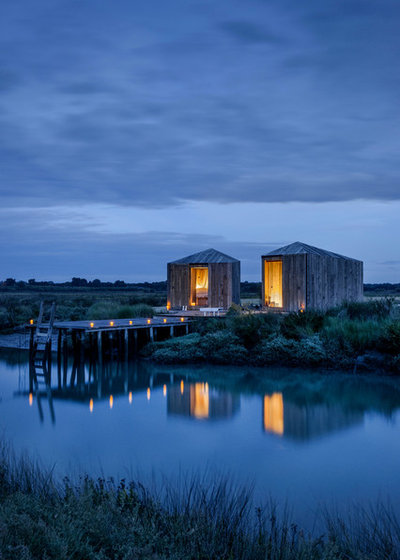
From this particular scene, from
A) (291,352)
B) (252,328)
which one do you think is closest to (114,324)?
(252,328)

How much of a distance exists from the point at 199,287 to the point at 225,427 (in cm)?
1331

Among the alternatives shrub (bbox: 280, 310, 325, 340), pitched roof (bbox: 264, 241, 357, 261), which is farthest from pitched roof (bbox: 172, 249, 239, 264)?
shrub (bbox: 280, 310, 325, 340)

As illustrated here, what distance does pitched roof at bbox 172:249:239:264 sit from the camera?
64.1ft

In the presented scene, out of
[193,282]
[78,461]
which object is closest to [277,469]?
[78,461]

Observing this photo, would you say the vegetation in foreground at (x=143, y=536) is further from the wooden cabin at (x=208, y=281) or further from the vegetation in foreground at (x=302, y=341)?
the wooden cabin at (x=208, y=281)

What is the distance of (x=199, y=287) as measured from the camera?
21.7 m

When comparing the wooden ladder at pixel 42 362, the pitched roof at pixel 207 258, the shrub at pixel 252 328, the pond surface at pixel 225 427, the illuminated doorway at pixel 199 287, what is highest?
the pitched roof at pixel 207 258

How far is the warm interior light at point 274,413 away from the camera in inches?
333

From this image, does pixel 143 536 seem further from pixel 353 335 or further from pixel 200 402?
pixel 353 335

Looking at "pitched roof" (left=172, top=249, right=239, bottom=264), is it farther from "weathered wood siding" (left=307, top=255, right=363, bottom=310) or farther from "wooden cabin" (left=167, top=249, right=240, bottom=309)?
"weathered wood siding" (left=307, top=255, right=363, bottom=310)

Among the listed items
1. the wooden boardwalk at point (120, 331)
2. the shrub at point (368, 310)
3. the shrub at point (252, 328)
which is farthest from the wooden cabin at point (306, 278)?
the wooden boardwalk at point (120, 331)

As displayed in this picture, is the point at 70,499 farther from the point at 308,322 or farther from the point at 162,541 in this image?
the point at 308,322

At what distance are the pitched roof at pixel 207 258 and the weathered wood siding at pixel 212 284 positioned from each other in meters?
Answer: 0.13

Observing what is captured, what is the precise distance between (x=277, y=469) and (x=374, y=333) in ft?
24.8
